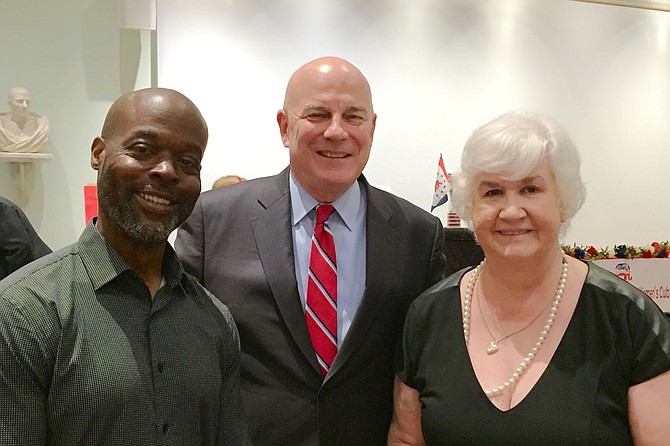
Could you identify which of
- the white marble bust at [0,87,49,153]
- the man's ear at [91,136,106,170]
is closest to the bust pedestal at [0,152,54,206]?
the white marble bust at [0,87,49,153]

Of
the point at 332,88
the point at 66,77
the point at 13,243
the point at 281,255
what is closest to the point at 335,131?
the point at 332,88

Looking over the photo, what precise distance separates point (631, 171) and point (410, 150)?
260 centimetres

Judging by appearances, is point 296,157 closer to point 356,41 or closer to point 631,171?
point 356,41

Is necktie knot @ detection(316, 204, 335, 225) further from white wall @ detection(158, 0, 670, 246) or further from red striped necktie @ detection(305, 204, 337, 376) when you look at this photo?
white wall @ detection(158, 0, 670, 246)

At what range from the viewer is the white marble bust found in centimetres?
612

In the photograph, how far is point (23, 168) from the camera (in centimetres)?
628

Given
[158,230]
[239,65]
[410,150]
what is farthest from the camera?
[410,150]

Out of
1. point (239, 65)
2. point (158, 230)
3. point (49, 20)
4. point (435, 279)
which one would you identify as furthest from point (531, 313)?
point (49, 20)

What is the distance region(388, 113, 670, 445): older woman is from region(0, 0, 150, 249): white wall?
529 centimetres

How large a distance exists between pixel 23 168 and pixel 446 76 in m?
3.95

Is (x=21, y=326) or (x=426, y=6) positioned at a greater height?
(x=426, y=6)

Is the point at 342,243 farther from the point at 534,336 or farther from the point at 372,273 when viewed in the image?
the point at 534,336

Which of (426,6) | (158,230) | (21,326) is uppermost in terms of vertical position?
(426,6)

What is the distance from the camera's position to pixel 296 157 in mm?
2217
